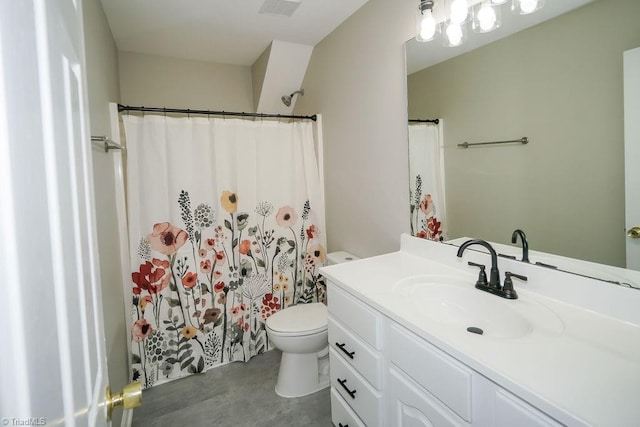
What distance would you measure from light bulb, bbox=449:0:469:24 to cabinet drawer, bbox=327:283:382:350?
50.1 inches

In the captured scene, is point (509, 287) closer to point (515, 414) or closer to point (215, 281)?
point (515, 414)

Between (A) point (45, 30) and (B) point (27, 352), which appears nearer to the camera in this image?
(B) point (27, 352)

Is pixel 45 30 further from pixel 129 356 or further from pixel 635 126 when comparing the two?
pixel 129 356

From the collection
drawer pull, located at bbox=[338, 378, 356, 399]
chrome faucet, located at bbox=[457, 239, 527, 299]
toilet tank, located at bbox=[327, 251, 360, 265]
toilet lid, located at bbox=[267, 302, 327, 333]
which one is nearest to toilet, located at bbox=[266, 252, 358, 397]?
toilet lid, located at bbox=[267, 302, 327, 333]

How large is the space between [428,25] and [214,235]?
1.77 meters

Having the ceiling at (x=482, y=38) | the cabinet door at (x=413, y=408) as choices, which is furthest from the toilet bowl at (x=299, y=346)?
the ceiling at (x=482, y=38)

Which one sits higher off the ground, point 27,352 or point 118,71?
point 118,71

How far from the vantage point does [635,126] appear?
3.05 ft

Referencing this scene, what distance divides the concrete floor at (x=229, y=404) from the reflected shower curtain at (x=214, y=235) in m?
0.14

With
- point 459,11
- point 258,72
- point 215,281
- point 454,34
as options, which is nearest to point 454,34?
point 454,34

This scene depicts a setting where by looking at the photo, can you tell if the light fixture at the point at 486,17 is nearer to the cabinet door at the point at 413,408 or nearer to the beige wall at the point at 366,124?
the beige wall at the point at 366,124

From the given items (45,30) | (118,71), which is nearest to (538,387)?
(45,30)

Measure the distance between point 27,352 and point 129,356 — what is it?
2.14 m

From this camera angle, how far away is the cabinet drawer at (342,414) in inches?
53.2
